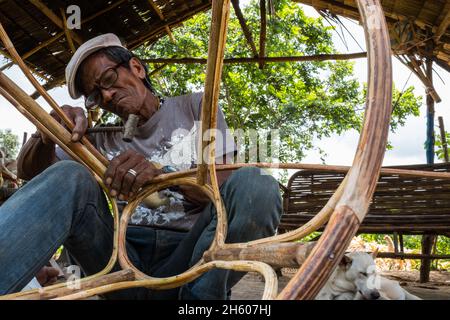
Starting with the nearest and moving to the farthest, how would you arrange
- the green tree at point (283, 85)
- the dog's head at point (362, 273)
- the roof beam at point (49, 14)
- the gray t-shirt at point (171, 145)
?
the dog's head at point (362, 273), the gray t-shirt at point (171, 145), the roof beam at point (49, 14), the green tree at point (283, 85)

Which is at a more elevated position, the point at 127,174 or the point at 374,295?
the point at 127,174

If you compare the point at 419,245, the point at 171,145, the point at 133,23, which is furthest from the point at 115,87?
the point at 419,245

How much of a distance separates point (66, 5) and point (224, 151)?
1865 millimetres

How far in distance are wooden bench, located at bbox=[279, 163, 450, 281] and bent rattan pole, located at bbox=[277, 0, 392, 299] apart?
6.11ft

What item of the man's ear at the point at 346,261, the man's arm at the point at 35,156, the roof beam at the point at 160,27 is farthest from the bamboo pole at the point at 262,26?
the man's ear at the point at 346,261

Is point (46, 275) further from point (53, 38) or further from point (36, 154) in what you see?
point (53, 38)

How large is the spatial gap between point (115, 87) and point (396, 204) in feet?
6.97

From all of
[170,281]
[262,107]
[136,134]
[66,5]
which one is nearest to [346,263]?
[170,281]

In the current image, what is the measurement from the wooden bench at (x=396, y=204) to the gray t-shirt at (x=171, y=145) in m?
1.17

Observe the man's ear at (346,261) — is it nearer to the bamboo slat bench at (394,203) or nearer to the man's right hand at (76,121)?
the man's right hand at (76,121)

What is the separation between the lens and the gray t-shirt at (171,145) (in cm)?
120

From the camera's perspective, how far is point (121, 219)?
101 centimetres

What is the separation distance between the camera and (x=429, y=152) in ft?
11.1

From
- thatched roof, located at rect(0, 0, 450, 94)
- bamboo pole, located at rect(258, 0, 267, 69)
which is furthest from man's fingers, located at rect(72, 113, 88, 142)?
bamboo pole, located at rect(258, 0, 267, 69)
